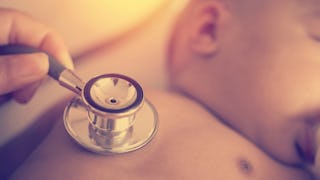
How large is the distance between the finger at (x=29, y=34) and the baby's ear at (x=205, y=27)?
28cm

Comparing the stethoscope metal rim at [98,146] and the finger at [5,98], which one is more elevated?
the stethoscope metal rim at [98,146]

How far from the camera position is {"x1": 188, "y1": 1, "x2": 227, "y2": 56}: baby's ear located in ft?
2.86

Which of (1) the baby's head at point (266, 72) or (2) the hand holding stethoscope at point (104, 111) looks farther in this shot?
(1) the baby's head at point (266, 72)

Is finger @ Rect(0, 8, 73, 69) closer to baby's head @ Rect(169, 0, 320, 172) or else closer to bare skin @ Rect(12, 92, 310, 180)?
bare skin @ Rect(12, 92, 310, 180)

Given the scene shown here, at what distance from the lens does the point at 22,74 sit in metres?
0.61

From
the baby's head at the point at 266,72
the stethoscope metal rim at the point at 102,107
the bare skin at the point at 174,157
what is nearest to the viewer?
the stethoscope metal rim at the point at 102,107

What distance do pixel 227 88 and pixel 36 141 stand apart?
1.13ft

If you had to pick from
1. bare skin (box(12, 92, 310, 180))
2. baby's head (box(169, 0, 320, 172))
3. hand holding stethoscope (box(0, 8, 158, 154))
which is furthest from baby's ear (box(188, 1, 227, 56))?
hand holding stethoscope (box(0, 8, 158, 154))

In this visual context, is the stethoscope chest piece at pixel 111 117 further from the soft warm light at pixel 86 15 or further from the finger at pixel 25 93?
the soft warm light at pixel 86 15

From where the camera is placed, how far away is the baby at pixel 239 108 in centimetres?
70

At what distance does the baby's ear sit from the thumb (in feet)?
1.12

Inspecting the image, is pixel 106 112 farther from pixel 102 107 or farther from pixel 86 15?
pixel 86 15

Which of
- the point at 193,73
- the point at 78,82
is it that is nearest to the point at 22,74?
the point at 78,82

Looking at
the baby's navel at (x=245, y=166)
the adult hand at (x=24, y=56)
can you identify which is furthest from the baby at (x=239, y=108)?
the adult hand at (x=24, y=56)
